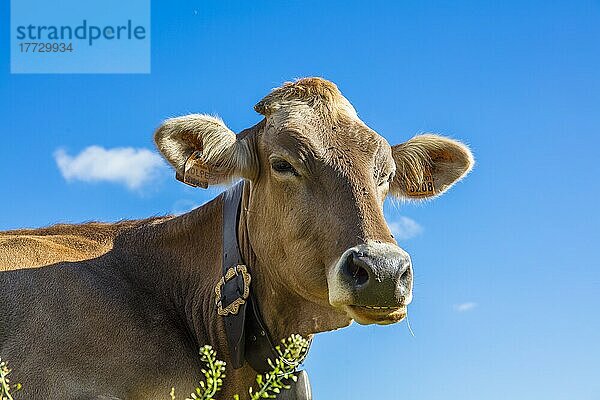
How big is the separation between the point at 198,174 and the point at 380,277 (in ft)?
7.85

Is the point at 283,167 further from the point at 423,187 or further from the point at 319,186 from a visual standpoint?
the point at 423,187

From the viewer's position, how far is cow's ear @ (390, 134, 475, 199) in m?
7.95

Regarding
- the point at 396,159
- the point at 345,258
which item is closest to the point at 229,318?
the point at 345,258

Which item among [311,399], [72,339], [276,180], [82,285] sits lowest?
[311,399]

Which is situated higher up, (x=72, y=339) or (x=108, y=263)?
(x=108, y=263)

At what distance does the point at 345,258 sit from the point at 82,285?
7.95 feet

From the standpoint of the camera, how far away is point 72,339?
660 centimetres

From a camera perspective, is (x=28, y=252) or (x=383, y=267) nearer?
(x=383, y=267)

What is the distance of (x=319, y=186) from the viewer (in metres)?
6.52

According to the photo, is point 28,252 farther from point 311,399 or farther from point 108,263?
point 311,399

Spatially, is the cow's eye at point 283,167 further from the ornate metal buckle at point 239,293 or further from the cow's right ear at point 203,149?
the ornate metal buckle at point 239,293

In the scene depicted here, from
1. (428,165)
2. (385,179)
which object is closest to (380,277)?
(385,179)

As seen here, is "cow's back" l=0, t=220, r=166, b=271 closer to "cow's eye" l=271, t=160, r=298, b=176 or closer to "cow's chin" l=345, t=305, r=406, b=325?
"cow's eye" l=271, t=160, r=298, b=176

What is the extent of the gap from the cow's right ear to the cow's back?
1.15 meters
